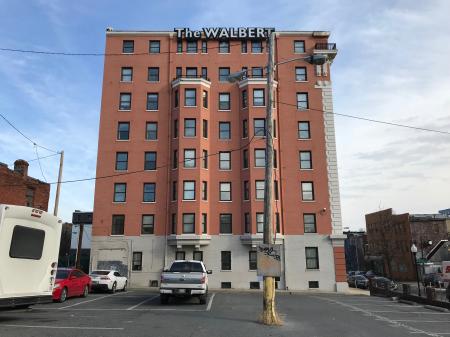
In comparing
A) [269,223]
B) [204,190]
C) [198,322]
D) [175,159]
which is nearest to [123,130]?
[175,159]

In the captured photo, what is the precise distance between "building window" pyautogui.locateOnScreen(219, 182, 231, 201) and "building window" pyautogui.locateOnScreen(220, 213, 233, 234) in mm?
1453

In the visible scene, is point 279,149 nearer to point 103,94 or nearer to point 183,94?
point 183,94

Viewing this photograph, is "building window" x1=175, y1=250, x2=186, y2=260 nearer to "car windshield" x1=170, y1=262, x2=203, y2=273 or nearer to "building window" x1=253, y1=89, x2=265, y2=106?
"building window" x1=253, y1=89, x2=265, y2=106

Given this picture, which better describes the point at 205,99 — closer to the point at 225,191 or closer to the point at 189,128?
the point at 189,128

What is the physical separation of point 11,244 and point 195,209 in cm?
2542

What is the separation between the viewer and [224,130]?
3906cm

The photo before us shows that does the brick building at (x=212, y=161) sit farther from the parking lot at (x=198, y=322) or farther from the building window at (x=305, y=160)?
the parking lot at (x=198, y=322)

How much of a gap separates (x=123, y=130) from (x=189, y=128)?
20.7ft

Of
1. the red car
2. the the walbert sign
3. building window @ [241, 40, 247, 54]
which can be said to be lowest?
the red car

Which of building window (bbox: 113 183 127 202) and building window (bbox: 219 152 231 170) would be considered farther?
building window (bbox: 219 152 231 170)

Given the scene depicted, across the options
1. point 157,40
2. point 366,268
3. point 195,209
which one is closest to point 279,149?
point 195,209

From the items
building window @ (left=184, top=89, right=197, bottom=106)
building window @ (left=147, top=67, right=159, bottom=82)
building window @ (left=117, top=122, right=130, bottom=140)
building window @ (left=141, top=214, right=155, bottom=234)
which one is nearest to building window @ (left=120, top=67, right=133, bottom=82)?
building window @ (left=147, top=67, right=159, bottom=82)

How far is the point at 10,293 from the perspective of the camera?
34.7 feet

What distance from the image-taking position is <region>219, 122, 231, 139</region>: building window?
127 ft
